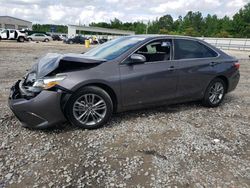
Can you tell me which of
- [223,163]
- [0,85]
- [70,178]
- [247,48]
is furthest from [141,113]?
[247,48]

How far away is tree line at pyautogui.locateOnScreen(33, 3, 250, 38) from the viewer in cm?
7494

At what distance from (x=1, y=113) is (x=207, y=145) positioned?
3.72 m

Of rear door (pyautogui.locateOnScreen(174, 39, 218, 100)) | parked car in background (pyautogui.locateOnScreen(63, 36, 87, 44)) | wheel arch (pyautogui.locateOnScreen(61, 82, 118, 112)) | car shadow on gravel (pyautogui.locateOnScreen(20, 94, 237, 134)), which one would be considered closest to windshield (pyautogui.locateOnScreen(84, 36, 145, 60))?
wheel arch (pyautogui.locateOnScreen(61, 82, 118, 112))

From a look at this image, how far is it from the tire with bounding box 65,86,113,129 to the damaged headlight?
327 mm

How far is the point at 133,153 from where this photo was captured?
3615mm

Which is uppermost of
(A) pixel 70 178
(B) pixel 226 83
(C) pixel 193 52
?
(C) pixel 193 52

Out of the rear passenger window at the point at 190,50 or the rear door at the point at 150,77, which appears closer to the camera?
the rear door at the point at 150,77

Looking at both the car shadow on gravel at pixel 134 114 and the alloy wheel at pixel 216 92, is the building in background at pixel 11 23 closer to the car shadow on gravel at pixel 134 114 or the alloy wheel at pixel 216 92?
the car shadow on gravel at pixel 134 114

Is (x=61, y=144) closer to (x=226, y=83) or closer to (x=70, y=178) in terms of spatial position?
(x=70, y=178)

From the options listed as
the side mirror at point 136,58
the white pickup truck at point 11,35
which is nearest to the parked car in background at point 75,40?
the white pickup truck at point 11,35

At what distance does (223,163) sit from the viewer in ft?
11.3

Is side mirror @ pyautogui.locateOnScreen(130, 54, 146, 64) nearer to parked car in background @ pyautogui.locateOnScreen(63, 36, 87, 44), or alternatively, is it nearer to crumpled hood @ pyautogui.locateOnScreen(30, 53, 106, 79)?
crumpled hood @ pyautogui.locateOnScreen(30, 53, 106, 79)

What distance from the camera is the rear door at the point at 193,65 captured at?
5.19 m

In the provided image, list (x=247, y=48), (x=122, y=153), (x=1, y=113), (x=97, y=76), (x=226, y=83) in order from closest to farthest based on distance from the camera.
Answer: (x=122, y=153) → (x=97, y=76) → (x=1, y=113) → (x=226, y=83) → (x=247, y=48)
